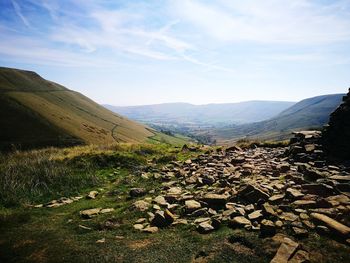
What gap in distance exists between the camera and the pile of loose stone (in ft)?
29.0

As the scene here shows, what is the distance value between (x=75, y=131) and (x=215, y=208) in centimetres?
8801

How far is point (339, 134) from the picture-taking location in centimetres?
1656

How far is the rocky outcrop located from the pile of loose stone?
0.90 metres

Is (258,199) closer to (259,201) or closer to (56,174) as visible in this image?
(259,201)

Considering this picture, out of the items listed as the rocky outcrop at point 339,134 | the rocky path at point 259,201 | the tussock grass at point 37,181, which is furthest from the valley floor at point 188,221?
the rocky outcrop at point 339,134

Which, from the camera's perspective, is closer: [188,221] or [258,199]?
[188,221]

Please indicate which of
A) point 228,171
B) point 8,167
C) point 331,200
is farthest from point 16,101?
point 331,200

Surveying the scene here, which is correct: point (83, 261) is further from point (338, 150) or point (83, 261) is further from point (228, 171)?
point (338, 150)

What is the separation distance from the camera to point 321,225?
8.44 metres

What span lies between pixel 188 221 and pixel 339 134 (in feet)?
37.9

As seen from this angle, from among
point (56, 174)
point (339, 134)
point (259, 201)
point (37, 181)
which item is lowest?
point (37, 181)

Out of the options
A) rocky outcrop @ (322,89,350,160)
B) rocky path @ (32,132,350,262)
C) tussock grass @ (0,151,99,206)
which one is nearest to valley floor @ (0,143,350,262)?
rocky path @ (32,132,350,262)

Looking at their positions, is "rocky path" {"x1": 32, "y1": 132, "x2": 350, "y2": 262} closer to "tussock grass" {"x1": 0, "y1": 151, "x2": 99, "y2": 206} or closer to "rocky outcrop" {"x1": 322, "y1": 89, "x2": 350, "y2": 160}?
"rocky outcrop" {"x1": 322, "y1": 89, "x2": 350, "y2": 160}

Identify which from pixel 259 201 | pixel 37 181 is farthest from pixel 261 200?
pixel 37 181
